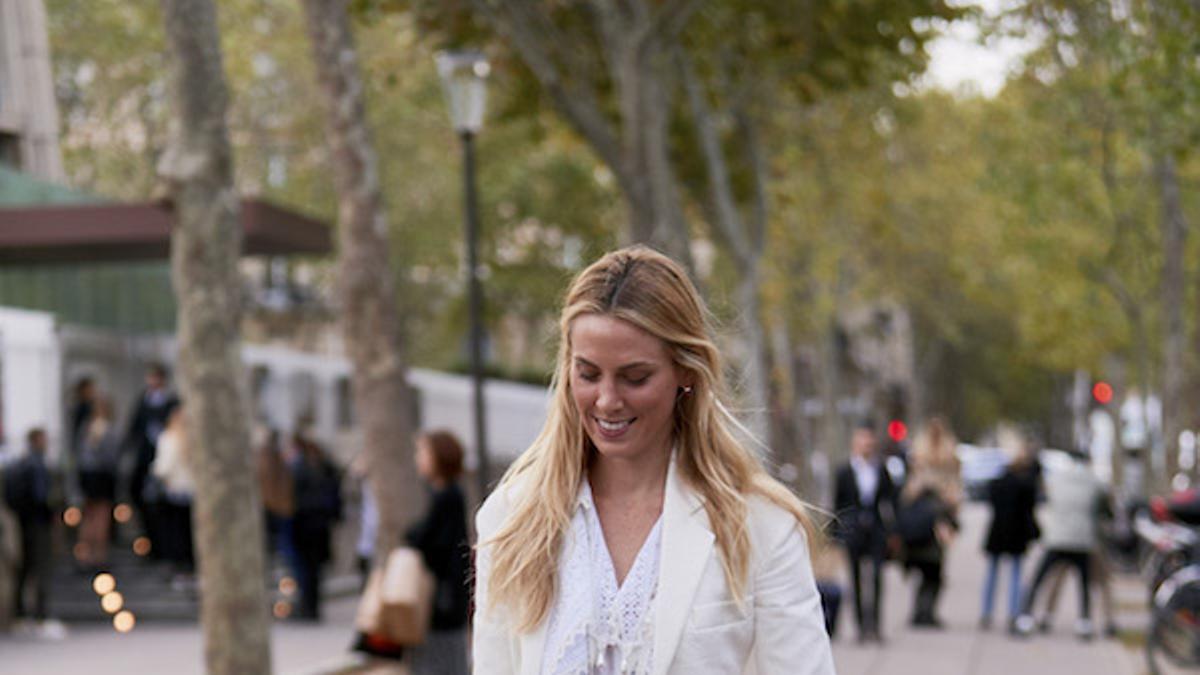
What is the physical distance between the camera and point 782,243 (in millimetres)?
40469

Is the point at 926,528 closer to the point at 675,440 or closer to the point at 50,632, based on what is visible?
the point at 50,632

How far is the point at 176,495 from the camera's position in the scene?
19.4 metres

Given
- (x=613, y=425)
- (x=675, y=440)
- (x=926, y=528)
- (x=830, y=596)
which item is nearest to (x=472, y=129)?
(x=926, y=528)

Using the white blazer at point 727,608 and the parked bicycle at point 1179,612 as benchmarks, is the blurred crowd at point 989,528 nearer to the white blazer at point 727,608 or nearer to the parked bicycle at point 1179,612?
the parked bicycle at point 1179,612

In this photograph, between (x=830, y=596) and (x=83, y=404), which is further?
(x=83, y=404)

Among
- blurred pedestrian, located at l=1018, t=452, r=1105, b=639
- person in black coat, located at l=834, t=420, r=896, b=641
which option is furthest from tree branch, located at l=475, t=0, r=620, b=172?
blurred pedestrian, located at l=1018, t=452, r=1105, b=639

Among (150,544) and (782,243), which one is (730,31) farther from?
(782,243)

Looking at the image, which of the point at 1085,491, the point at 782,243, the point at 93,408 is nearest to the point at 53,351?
the point at 93,408

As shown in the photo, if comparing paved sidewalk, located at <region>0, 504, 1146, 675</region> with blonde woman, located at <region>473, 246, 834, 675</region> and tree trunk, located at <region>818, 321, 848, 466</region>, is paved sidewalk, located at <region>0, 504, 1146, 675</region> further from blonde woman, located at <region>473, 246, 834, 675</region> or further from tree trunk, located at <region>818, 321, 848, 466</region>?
tree trunk, located at <region>818, 321, 848, 466</region>

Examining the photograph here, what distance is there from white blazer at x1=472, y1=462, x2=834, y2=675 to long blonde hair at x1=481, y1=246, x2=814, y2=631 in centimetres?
3

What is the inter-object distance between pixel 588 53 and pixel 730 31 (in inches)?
59.2

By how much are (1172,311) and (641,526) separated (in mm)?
24014

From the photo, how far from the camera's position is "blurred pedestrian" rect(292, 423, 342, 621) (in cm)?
1950

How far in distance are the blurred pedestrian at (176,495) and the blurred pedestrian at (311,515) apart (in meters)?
1.03
